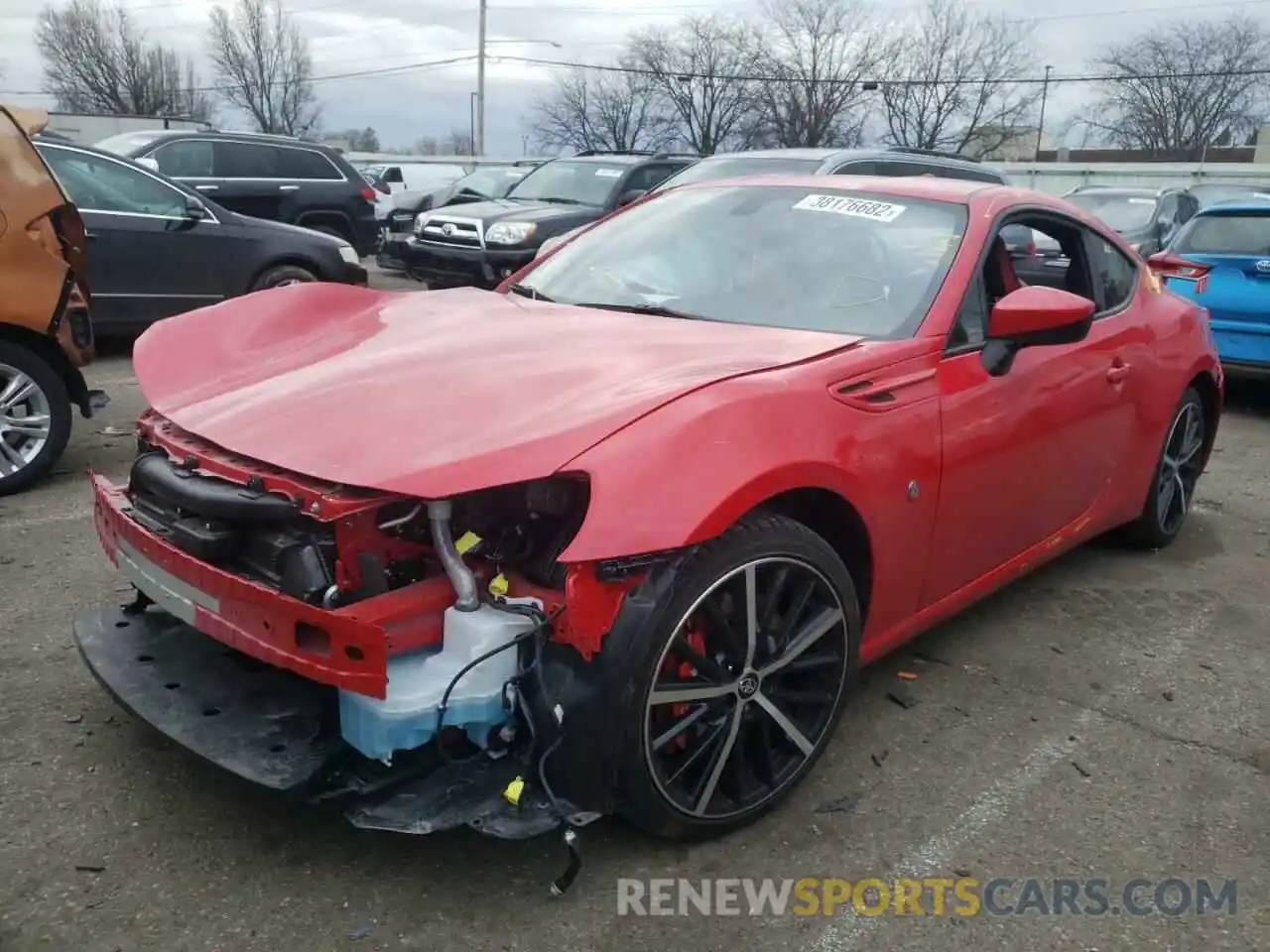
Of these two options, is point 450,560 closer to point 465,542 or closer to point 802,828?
point 465,542

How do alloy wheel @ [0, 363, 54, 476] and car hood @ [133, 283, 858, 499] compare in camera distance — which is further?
alloy wheel @ [0, 363, 54, 476]

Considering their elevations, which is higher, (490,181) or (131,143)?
(131,143)

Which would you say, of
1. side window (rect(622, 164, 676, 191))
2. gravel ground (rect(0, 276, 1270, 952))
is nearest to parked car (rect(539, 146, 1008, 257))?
side window (rect(622, 164, 676, 191))

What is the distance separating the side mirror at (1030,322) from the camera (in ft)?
10.5

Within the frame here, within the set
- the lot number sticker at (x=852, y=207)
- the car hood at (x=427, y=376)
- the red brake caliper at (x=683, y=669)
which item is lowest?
the red brake caliper at (x=683, y=669)

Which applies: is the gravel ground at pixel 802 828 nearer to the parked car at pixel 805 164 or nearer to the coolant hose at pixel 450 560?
the coolant hose at pixel 450 560

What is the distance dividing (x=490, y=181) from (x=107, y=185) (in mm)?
7442

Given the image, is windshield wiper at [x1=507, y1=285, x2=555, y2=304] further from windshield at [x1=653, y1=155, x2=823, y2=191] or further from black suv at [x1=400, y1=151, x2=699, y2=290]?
black suv at [x1=400, y1=151, x2=699, y2=290]

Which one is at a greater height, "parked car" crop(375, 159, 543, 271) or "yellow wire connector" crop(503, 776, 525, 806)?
"parked car" crop(375, 159, 543, 271)

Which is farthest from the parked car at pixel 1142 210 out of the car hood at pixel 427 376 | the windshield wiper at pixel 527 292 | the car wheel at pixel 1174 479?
the car hood at pixel 427 376

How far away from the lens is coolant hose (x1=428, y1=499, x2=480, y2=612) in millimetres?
2324

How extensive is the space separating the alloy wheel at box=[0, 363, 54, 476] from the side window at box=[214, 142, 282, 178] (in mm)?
7612

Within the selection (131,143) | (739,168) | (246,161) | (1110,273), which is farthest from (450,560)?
(131,143)

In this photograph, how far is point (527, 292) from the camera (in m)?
3.83
